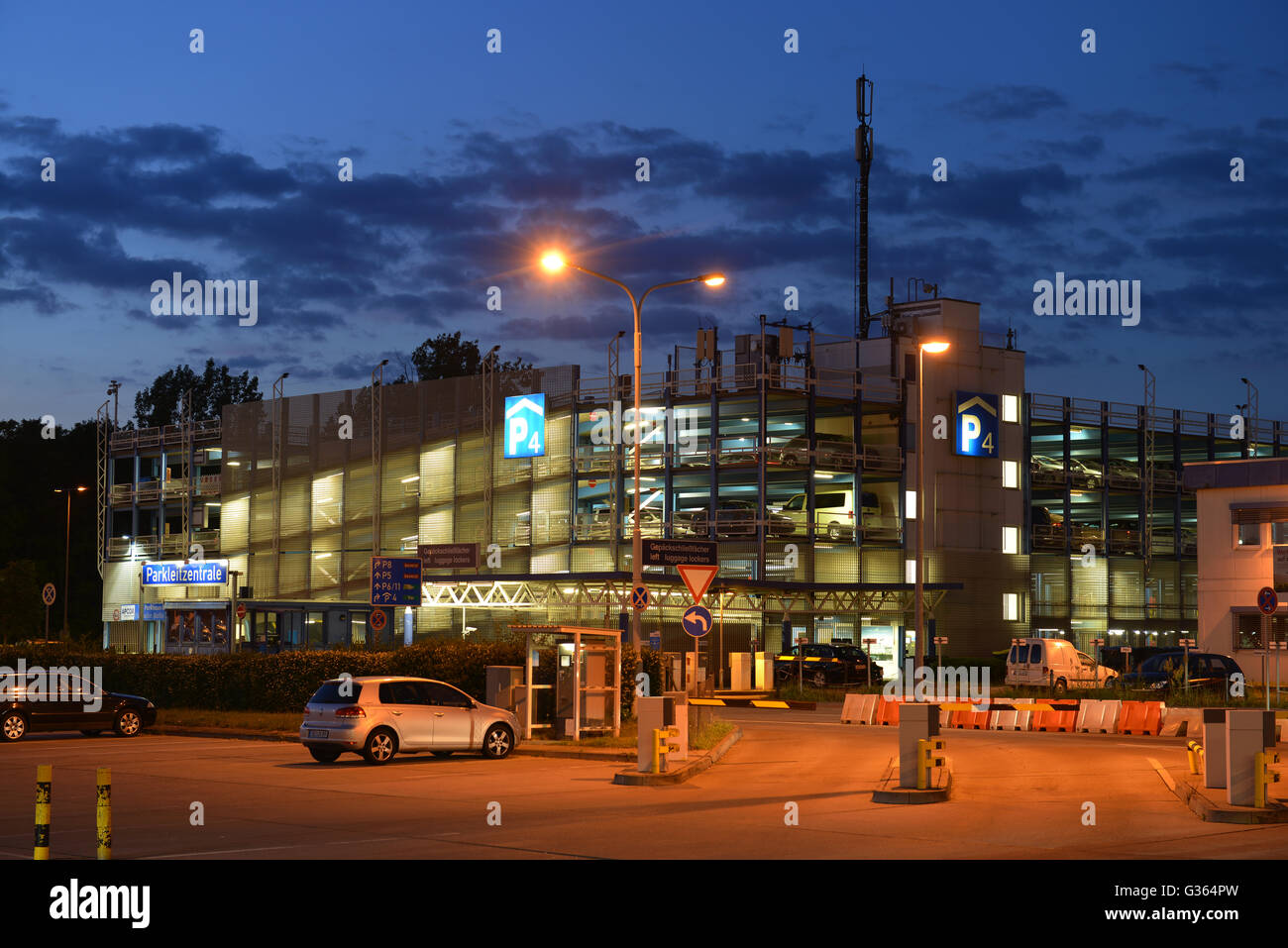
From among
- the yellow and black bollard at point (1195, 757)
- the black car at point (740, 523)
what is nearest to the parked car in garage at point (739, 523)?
the black car at point (740, 523)

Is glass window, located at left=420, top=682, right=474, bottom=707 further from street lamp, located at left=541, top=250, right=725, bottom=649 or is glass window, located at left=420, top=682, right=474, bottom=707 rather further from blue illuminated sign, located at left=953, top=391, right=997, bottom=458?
blue illuminated sign, located at left=953, top=391, right=997, bottom=458

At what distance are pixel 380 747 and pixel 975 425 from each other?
49007mm

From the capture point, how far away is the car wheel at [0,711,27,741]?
30422 mm

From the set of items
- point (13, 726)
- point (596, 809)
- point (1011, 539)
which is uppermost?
point (1011, 539)

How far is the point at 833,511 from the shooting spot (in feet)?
215

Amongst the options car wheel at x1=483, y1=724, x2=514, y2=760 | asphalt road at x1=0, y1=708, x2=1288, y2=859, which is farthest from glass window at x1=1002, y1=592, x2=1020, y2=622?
Result: car wheel at x1=483, y1=724, x2=514, y2=760

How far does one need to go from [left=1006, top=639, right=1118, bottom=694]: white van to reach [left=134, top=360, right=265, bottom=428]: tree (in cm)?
7808

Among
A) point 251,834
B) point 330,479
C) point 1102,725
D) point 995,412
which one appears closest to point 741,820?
point 251,834

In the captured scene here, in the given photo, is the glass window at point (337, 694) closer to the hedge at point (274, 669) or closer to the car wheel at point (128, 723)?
the hedge at point (274, 669)

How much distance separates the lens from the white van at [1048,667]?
50.0 meters

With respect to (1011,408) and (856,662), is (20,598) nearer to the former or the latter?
(856,662)

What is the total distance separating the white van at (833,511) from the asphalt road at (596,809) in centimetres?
3689

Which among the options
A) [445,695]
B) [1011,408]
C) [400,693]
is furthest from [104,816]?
[1011,408]
